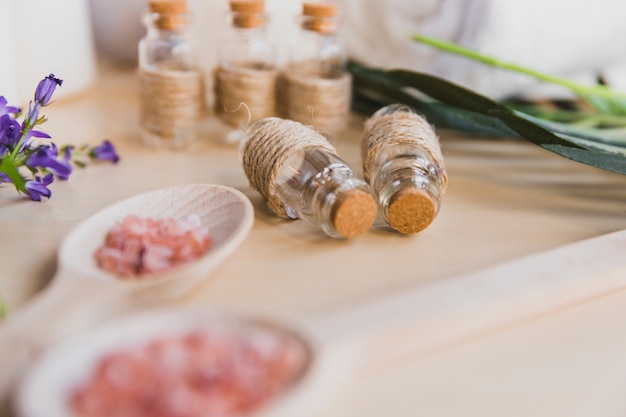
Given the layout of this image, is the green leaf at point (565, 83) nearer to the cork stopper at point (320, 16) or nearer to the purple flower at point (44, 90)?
the cork stopper at point (320, 16)

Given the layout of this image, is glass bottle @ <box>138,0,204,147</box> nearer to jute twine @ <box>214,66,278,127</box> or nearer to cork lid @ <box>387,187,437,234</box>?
jute twine @ <box>214,66,278,127</box>

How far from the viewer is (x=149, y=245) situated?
0.45 metres

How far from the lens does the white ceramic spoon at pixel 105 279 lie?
35cm

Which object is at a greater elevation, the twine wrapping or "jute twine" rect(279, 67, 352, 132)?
the twine wrapping

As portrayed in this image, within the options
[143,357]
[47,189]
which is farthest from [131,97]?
[143,357]

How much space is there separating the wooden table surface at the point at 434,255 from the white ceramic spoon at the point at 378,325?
2 cm

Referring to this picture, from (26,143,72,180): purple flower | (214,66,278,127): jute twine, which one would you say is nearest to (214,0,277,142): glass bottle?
(214,66,278,127): jute twine

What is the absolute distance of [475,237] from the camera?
1.80ft

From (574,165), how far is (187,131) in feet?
1.37

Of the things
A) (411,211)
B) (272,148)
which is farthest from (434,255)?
(272,148)

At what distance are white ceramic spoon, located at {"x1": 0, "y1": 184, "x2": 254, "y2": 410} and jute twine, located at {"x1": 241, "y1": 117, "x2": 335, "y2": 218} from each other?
0.15ft

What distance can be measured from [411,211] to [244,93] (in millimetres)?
297

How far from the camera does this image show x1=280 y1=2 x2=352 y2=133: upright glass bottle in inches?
29.5

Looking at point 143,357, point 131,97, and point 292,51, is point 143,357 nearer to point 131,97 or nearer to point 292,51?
point 292,51
